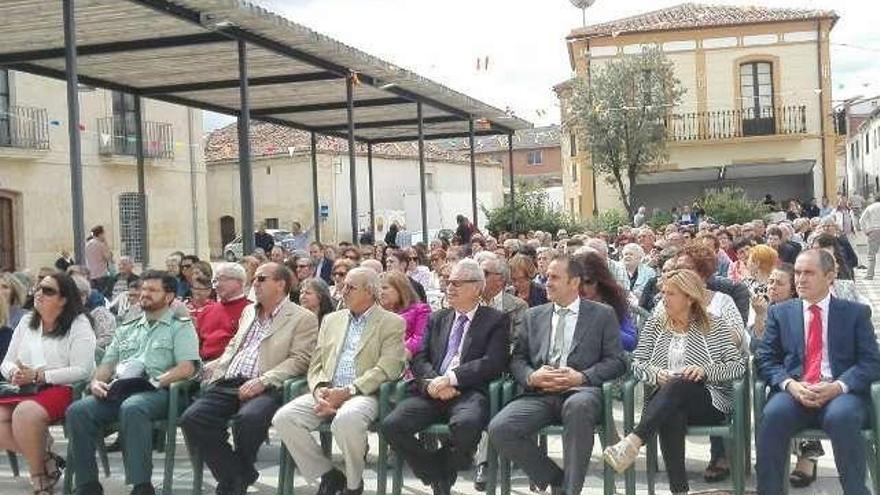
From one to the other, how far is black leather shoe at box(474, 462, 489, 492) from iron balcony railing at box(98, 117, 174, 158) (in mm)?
22047

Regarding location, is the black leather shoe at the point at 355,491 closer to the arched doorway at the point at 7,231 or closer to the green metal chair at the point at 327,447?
the green metal chair at the point at 327,447

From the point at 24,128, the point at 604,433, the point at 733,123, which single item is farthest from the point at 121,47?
the point at 733,123

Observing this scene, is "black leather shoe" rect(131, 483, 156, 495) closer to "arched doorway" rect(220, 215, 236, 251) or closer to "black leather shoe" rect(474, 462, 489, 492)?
"black leather shoe" rect(474, 462, 489, 492)

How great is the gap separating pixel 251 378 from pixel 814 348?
10.9 ft

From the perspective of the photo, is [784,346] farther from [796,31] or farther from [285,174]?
[285,174]

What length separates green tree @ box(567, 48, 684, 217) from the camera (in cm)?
3212

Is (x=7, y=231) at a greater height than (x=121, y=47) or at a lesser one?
lesser

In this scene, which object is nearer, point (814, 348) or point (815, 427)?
point (815, 427)

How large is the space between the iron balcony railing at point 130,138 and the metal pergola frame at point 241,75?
31.5 feet

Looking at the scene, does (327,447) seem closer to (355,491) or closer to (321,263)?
(355,491)

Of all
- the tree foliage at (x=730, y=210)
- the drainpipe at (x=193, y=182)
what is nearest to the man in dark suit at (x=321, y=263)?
the tree foliage at (x=730, y=210)

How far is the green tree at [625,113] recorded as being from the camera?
3212 centimetres

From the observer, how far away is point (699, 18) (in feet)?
119

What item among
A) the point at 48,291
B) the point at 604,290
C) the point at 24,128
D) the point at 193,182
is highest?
the point at 24,128
